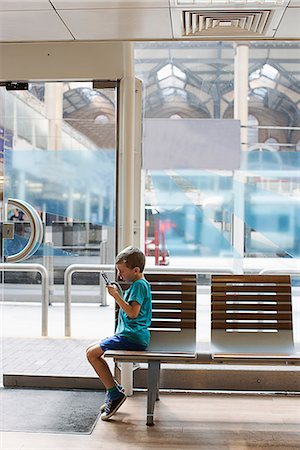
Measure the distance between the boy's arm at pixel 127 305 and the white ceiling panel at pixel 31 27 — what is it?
5.33 ft

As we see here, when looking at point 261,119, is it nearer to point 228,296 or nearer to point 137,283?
point 228,296

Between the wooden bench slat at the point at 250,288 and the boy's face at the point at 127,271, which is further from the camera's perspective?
the wooden bench slat at the point at 250,288

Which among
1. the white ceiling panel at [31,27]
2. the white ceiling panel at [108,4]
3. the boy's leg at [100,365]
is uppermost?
the white ceiling panel at [31,27]

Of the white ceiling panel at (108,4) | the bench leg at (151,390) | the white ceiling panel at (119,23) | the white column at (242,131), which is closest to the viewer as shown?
the white ceiling panel at (108,4)

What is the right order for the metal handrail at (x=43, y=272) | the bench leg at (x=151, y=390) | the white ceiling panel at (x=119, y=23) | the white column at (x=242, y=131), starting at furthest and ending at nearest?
the metal handrail at (x=43, y=272) < the white column at (x=242, y=131) < the bench leg at (x=151, y=390) < the white ceiling panel at (x=119, y=23)

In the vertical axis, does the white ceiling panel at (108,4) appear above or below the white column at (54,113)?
above

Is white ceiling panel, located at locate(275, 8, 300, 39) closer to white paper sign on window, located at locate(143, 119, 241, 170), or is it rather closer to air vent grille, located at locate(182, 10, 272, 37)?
air vent grille, located at locate(182, 10, 272, 37)

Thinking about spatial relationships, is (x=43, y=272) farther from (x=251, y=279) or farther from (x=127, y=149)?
(x=251, y=279)

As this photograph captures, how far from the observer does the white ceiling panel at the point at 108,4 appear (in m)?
3.24

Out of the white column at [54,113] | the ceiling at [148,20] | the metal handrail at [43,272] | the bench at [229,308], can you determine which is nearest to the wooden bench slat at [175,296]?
the bench at [229,308]

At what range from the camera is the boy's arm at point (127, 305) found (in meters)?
3.64

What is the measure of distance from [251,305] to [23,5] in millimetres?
2307

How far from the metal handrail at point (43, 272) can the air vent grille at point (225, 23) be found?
7.23 ft

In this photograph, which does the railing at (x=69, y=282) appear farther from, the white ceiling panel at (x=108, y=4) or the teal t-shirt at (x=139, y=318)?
the white ceiling panel at (x=108, y=4)
